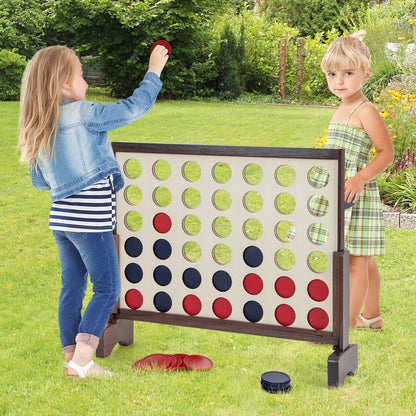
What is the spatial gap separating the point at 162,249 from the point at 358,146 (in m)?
1.26

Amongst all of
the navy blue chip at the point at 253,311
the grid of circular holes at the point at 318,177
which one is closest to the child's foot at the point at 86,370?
the navy blue chip at the point at 253,311

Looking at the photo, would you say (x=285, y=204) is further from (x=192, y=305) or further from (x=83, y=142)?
(x=83, y=142)

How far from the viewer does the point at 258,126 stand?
12758mm

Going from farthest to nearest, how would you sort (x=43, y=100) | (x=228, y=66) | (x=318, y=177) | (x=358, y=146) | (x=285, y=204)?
1. (x=228, y=66)
2. (x=285, y=204)
3. (x=358, y=146)
4. (x=318, y=177)
5. (x=43, y=100)

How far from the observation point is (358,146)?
3.87 m

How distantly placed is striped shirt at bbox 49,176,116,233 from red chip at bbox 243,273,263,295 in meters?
0.77

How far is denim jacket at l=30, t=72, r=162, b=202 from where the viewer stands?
10.9ft

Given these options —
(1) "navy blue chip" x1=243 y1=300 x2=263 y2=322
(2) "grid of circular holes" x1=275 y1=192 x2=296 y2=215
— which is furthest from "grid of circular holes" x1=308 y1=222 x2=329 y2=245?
(2) "grid of circular holes" x1=275 y1=192 x2=296 y2=215

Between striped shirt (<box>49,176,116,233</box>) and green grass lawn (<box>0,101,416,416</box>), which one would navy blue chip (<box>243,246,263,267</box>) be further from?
striped shirt (<box>49,176,116,233</box>)

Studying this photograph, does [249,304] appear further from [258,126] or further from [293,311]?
[258,126]

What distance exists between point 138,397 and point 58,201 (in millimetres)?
1049

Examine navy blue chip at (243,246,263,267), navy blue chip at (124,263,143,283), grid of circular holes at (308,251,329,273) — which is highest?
navy blue chip at (243,246,263,267)

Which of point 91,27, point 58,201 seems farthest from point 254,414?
point 91,27

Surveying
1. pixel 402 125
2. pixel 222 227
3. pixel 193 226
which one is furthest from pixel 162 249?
pixel 402 125
